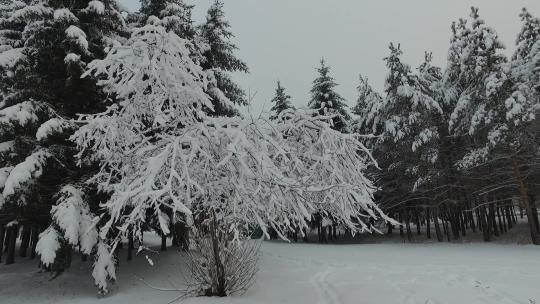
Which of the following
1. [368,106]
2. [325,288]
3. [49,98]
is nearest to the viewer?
[325,288]

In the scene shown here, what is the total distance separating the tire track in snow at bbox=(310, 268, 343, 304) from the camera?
7.75 m

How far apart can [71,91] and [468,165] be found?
55.6 ft

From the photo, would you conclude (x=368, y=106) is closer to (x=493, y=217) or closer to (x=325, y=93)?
(x=325, y=93)

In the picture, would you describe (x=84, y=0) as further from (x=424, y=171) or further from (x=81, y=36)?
(x=424, y=171)

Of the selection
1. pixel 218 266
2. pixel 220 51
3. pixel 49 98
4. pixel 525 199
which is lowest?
pixel 218 266

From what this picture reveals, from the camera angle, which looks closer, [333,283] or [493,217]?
[333,283]

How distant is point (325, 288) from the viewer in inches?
349

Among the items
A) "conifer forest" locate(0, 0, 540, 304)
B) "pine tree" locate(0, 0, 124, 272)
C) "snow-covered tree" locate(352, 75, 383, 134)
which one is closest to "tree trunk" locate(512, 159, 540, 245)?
"conifer forest" locate(0, 0, 540, 304)

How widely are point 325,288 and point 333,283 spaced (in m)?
0.52

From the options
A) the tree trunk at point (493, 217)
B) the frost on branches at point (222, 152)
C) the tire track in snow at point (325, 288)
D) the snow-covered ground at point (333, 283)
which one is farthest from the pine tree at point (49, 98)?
the tree trunk at point (493, 217)

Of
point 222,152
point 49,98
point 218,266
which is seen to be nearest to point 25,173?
point 49,98

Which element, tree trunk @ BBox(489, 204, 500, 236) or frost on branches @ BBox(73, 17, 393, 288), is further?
tree trunk @ BBox(489, 204, 500, 236)

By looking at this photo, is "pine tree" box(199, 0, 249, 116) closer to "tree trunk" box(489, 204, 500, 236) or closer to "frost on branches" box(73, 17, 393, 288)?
"frost on branches" box(73, 17, 393, 288)

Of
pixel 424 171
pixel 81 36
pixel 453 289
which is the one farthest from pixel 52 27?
pixel 424 171
